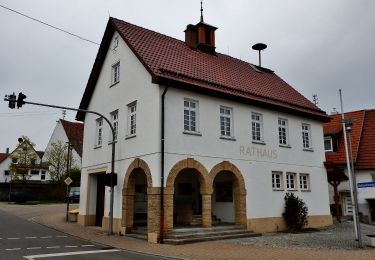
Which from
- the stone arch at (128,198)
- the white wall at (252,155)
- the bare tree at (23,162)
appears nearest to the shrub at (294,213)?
the white wall at (252,155)

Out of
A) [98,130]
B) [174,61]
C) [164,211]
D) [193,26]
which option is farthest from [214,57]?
[164,211]

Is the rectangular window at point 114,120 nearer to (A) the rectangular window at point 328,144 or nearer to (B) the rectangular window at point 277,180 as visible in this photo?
(B) the rectangular window at point 277,180

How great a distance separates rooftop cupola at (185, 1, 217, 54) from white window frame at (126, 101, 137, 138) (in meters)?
6.65

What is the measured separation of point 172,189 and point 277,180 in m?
7.29

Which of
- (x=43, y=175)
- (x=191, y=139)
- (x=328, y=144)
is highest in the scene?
(x=43, y=175)

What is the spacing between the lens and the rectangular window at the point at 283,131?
21498mm

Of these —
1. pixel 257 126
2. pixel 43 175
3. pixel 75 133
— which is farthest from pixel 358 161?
pixel 43 175

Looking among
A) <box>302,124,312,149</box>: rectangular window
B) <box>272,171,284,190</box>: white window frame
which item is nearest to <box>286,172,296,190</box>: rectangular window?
<box>272,171,284,190</box>: white window frame

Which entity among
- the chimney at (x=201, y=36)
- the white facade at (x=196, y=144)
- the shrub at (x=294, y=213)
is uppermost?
the chimney at (x=201, y=36)

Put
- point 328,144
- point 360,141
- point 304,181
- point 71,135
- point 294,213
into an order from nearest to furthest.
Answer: point 294,213
point 304,181
point 360,141
point 328,144
point 71,135

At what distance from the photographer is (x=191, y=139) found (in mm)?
17016

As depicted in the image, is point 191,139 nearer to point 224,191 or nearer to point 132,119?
point 132,119

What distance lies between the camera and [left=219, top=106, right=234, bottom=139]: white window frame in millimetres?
18703

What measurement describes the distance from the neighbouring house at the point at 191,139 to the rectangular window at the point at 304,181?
59 millimetres
